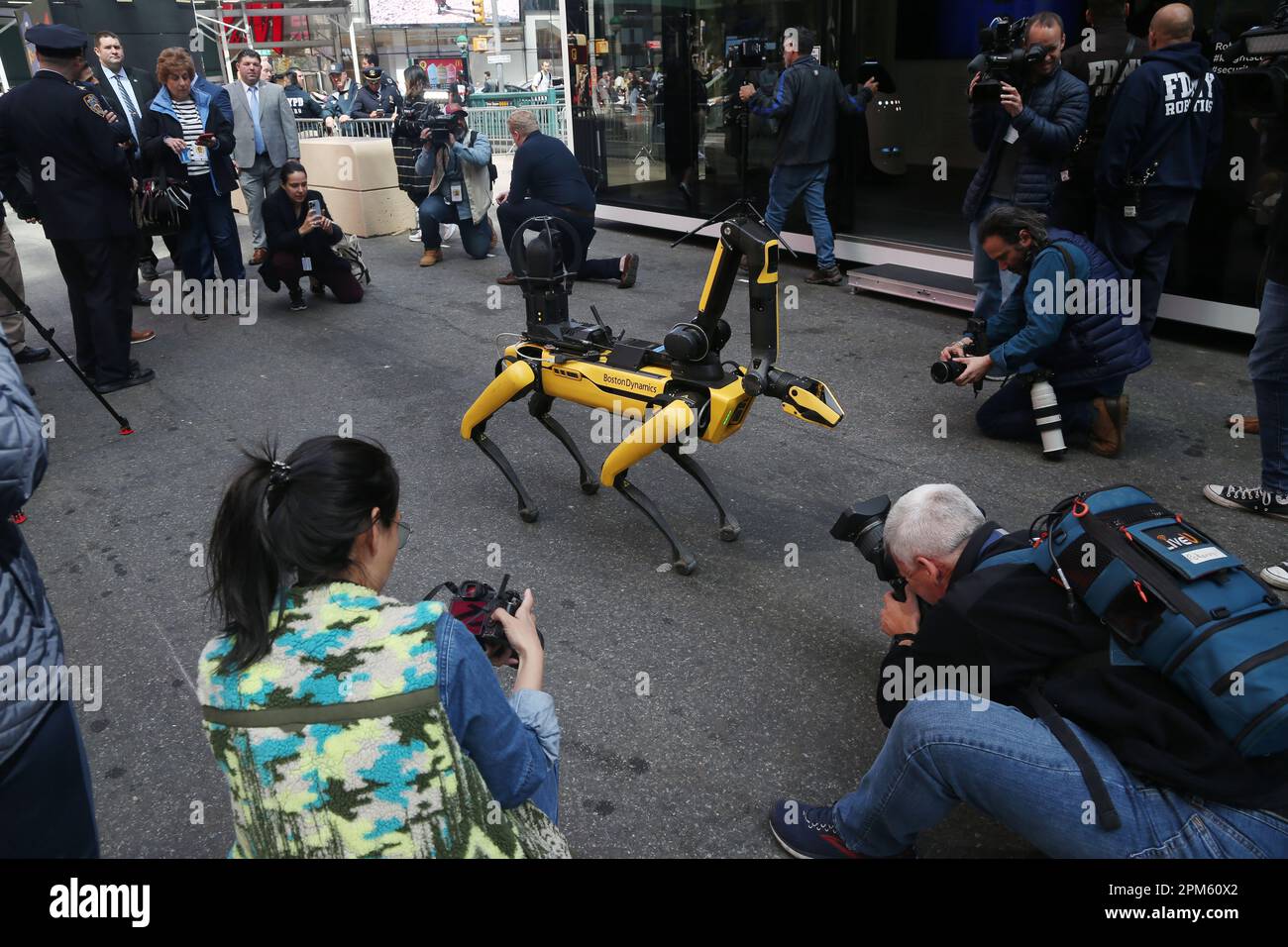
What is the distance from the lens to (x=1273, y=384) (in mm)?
4012

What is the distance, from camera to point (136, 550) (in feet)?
14.0

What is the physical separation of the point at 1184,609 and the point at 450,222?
9.04m

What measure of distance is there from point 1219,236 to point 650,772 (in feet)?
18.1

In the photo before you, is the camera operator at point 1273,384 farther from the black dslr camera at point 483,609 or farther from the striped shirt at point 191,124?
the striped shirt at point 191,124

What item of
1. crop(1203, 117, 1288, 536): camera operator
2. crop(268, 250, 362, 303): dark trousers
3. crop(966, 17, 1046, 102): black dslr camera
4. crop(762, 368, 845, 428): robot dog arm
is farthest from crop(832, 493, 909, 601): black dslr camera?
crop(268, 250, 362, 303): dark trousers

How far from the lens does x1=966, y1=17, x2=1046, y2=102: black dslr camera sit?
5.48 meters

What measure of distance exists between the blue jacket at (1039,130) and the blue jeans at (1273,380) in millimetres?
1990

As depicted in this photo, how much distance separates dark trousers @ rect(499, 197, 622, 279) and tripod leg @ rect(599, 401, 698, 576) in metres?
3.96

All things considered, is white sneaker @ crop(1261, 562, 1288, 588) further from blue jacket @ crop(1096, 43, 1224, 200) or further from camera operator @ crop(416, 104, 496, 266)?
camera operator @ crop(416, 104, 496, 266)

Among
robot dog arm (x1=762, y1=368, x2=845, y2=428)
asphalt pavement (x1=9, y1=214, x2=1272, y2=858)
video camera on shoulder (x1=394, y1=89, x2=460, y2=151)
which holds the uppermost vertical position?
video camera on shoulder (x1=394, y1=89, x2=460, y2=151)

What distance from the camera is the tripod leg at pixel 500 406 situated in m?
4.16

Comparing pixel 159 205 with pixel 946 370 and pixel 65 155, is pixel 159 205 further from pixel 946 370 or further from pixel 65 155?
pixel 946 370
